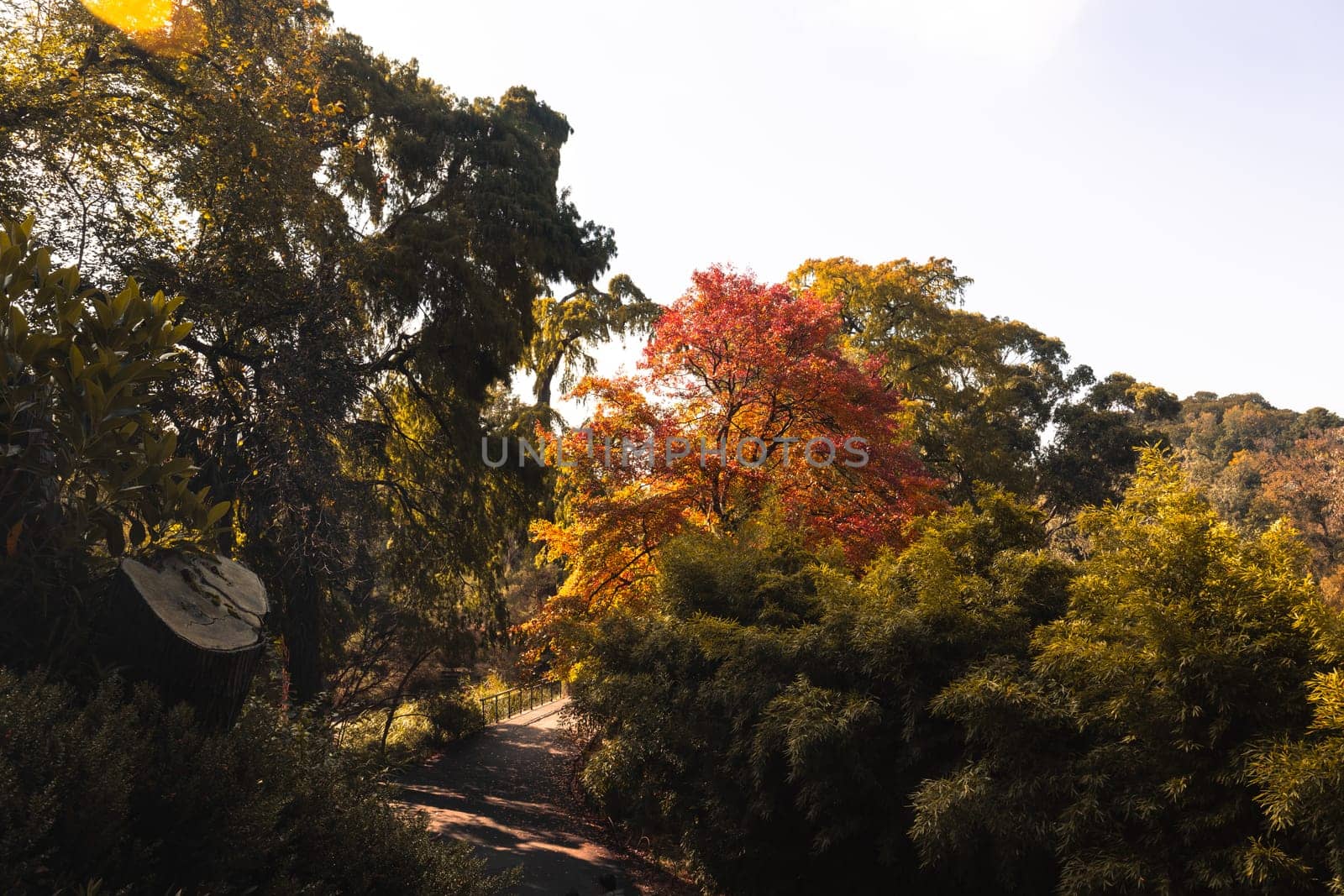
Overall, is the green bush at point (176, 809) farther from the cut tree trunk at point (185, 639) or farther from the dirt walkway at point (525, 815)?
the dirt walkway at point (525, 815)

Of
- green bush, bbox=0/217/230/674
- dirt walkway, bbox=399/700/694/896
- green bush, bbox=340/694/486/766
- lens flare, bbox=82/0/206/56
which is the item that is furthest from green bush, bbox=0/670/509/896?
green bush, bbox=340/694/486/766

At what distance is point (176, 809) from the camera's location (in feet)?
10.0

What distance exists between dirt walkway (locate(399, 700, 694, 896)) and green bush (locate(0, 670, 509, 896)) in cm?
231

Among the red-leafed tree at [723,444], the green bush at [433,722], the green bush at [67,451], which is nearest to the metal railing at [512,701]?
the green bush at [433,722]

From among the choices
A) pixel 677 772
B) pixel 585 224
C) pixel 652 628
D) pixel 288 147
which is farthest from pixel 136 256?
pixel 585 224

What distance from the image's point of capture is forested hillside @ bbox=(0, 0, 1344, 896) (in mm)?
3336

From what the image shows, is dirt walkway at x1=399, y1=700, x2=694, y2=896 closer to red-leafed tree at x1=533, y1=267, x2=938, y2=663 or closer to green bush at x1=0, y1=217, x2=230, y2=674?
red-leafed tree at x1=533, y1=267, x2=938, y2=663

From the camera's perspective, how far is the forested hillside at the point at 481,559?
3336 millimetres

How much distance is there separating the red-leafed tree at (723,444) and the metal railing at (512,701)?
8.93 meters

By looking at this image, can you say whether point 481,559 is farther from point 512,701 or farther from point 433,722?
point 512,701

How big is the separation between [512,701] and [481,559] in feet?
37.1

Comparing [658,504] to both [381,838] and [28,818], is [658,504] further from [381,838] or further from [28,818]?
[28,818]

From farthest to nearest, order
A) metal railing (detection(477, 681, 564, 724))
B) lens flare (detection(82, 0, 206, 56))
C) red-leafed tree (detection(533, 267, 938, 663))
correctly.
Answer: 1. metal railing (detection(477, 681, 564, 724))
2. red-leafed tree (detection(533, 267, 938, 663))
3. lens flare (detection(82, 0, 206, 56))

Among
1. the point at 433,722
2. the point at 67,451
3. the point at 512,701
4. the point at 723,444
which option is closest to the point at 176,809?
the point at 67,451
